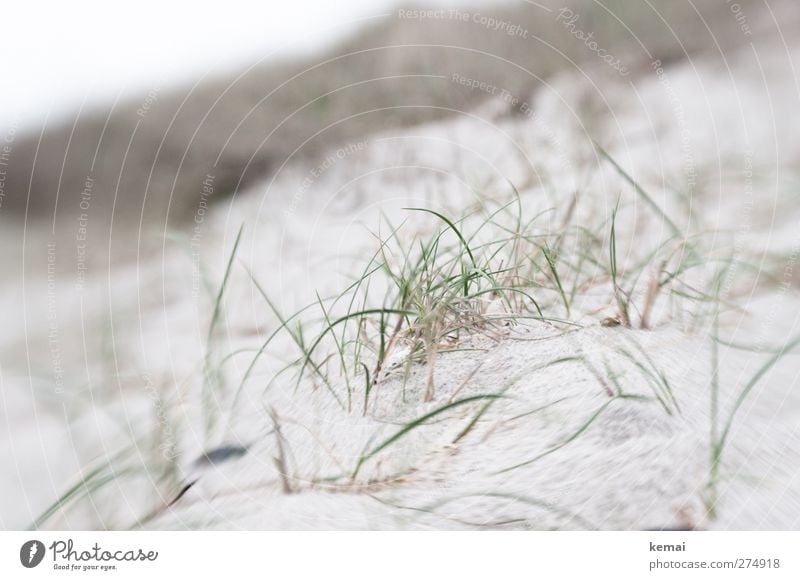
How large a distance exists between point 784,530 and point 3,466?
0.80 metres

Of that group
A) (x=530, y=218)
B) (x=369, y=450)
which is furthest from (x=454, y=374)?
(x=530, y=218)

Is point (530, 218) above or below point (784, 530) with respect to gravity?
above

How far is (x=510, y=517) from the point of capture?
0.63 metres

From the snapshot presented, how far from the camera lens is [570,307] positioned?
0.71 m

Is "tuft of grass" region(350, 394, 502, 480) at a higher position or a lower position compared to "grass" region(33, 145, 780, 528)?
lower

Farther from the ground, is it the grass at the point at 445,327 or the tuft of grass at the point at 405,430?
the grass at the point at 445,327

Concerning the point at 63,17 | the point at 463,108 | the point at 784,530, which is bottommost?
the point at 784,530

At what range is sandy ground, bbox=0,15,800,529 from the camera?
0.63 meters

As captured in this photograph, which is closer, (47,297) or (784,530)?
(784,530)

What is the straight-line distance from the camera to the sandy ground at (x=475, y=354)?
0.63m

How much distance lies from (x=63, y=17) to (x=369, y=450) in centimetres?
57

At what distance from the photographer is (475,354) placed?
2.21ft

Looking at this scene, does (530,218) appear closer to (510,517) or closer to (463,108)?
(463,108)
